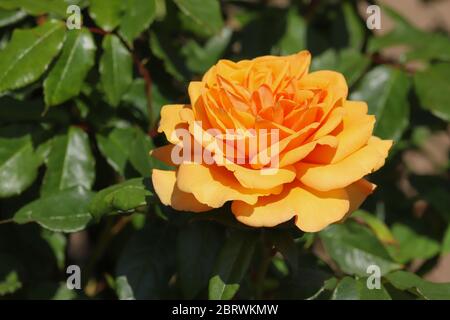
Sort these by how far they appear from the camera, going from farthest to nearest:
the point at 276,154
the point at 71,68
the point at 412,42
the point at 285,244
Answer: the point at 412,42, the point at 71,68, the point at 285,244, the point at 276,154

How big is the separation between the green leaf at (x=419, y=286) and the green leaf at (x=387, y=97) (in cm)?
33

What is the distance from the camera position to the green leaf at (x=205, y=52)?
1.62 m

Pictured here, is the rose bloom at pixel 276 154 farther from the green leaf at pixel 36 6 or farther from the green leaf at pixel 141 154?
the green leaf at pixel 36 6

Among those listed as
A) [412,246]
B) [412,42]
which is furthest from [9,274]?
[412,42]

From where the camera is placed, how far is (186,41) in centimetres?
171

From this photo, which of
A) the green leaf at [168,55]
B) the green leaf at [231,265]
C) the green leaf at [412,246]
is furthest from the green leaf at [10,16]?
the green leaf at [412,246]

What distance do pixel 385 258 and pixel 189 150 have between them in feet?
1.57

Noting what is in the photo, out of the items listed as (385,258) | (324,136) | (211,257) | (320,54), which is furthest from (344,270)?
(320,54)

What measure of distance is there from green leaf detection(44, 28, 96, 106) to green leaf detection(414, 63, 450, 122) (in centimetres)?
62

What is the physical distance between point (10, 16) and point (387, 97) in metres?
0.72

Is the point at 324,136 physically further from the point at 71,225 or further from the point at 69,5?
the point at 69,5

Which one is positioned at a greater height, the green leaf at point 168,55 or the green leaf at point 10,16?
the green leaf at point 10,16

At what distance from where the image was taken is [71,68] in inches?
52.4

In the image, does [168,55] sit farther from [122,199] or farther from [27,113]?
[122,199]
